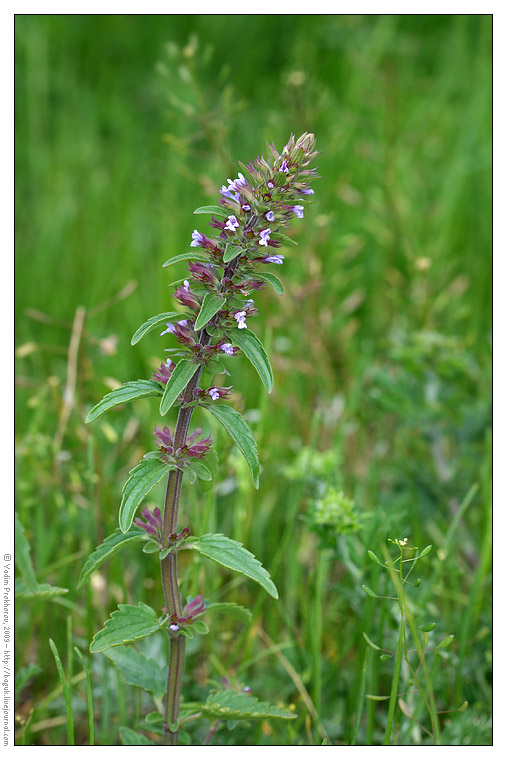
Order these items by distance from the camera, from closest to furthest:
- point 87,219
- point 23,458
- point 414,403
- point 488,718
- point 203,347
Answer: point 203,347
point 488,718
point 23,458
point 414,403
point 87,219

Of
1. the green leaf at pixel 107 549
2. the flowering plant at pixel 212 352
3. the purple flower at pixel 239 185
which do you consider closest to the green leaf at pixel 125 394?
the flowering plant at pixel 212 352

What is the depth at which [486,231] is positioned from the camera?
12.5 feet

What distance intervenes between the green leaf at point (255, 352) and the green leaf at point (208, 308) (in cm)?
7

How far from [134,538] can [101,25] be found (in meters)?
4.89

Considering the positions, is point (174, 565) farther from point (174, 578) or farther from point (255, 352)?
point (255, 352)

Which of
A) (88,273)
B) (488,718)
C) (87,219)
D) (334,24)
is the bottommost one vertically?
(488,718)

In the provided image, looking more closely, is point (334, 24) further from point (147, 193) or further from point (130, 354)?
point (130, 354)

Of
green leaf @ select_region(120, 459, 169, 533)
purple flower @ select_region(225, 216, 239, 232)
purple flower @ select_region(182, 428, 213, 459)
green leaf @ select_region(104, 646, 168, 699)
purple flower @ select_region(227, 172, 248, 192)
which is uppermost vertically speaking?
purple flower @ select_region(227, 172, 248, 192)

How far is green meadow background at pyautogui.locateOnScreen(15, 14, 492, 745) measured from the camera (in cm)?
198

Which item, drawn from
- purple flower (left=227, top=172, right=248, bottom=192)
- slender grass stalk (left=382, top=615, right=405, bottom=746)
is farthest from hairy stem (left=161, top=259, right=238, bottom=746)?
slender grass stalk (left=382, top=615, right=405, bottom=746)

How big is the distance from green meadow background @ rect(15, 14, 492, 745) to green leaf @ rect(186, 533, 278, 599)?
43 cm

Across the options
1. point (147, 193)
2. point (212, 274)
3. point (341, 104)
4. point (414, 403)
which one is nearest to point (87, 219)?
point (147, 193)

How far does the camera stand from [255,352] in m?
1.30

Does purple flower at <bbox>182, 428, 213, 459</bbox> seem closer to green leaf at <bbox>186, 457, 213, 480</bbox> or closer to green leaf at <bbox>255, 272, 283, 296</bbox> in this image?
green leaf at <bbox>186, 457, 213, 480</bbox>
